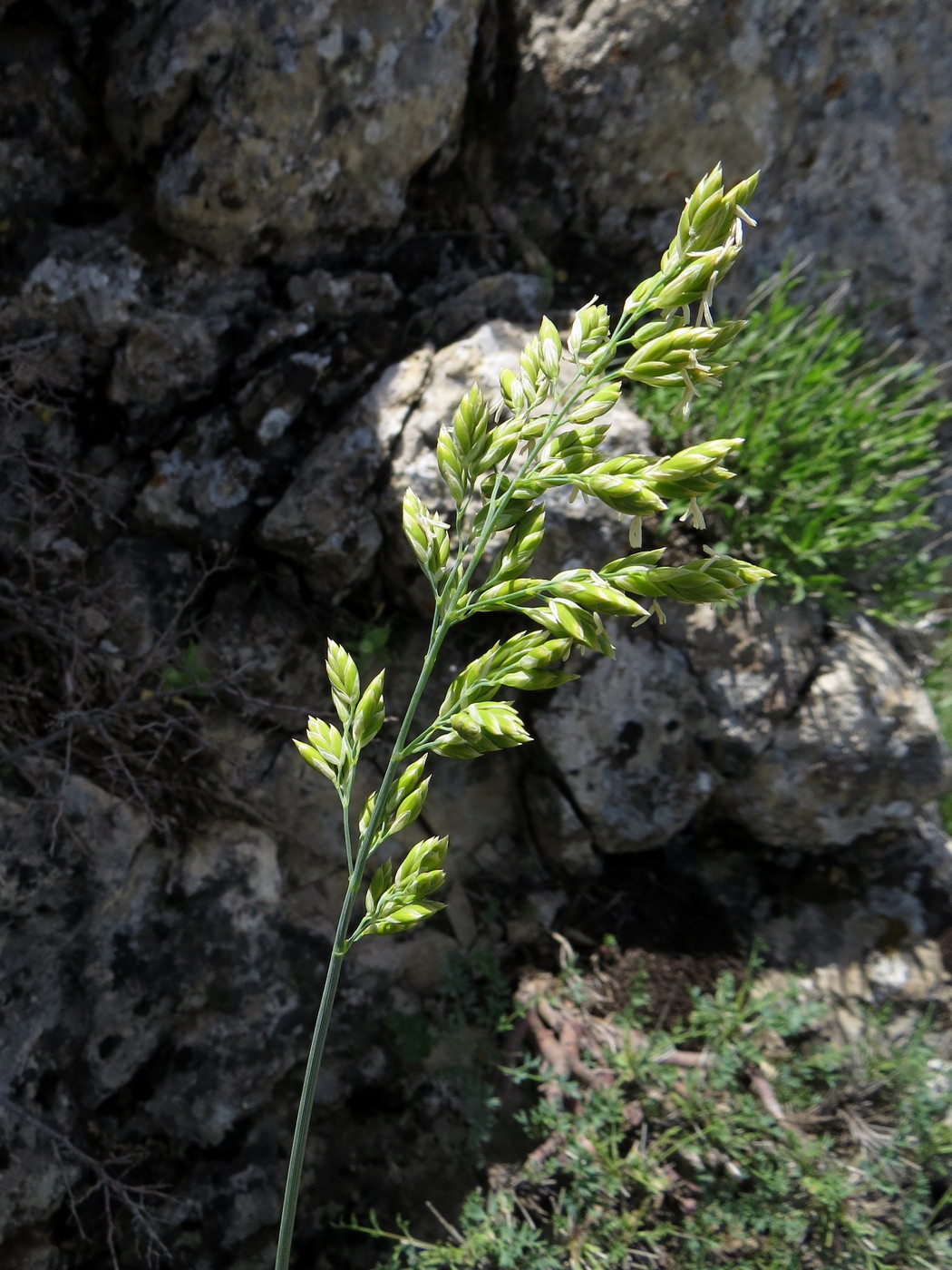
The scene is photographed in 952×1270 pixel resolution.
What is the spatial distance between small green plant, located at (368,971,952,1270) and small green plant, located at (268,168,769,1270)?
1492 millimetres

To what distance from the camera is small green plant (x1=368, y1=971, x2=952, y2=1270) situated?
2.64 meters

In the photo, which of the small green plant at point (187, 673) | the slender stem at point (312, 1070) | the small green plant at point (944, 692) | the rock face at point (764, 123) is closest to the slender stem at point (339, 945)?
the slender stem at point (312, 1070)

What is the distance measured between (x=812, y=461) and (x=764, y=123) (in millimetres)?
1571

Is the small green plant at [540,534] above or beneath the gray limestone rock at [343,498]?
beneath

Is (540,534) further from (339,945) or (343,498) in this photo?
(343,498)

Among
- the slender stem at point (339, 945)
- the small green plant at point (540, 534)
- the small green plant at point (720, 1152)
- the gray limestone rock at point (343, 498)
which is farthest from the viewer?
the gray limestone rock at point (343, 498)

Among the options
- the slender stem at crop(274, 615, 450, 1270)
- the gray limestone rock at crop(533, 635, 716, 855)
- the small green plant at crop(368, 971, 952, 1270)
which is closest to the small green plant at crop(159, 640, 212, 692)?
the gray limestone rock at crop(533, 635, 716, 855)

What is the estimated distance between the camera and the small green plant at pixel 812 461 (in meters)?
3.29

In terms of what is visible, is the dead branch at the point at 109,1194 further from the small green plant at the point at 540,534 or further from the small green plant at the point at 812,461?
the small green plant at the point at 812,461

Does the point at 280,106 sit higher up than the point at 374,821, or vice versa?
the point at 280,106

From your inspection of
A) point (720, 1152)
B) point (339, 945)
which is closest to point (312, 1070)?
point (339, 945)

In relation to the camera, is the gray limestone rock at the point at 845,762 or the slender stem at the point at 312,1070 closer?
the slender stem at the point at 312,1070

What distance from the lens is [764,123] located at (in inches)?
145

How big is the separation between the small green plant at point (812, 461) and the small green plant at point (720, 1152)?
5.22ft
